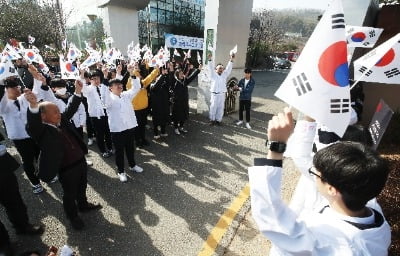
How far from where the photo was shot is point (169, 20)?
25.2m

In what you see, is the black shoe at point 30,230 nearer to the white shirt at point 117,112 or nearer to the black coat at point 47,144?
the black coat at point 47,144

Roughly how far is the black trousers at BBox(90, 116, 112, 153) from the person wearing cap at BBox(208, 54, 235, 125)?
3390 millimetres

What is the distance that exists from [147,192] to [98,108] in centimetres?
222

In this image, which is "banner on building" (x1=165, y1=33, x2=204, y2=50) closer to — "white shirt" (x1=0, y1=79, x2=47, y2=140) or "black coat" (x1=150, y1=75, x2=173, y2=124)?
"black coat" (x1=150, y1=75, x2=173, y2=124)

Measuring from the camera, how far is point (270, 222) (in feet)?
4.15

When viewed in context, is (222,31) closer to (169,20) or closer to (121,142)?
(121,142)

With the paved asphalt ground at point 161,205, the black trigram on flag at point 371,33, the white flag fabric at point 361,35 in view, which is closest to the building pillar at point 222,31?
the paved asphalt ground at point 161,205

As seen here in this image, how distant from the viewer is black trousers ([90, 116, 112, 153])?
5.89 meters

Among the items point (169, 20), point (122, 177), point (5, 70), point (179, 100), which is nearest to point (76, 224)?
point (122, 177)

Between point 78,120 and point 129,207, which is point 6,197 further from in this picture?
point 78,120

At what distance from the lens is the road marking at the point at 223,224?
3.45m

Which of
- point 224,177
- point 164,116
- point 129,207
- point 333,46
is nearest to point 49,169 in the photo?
point 129,207

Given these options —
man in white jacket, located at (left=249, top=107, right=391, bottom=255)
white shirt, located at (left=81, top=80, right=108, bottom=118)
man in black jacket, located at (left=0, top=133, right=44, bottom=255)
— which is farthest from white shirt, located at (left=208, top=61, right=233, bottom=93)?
man in white jacket, located at (left=249, top=107, right=391, bottom=255)

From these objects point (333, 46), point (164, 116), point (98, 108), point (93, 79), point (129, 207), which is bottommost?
point (129, 207)
